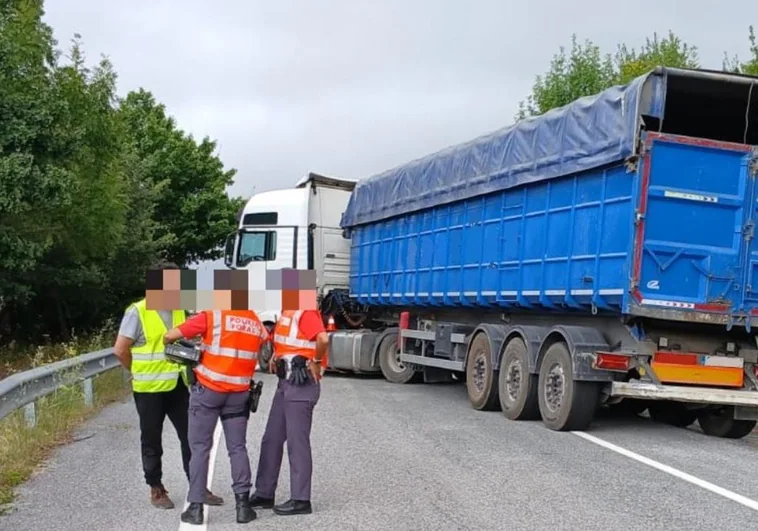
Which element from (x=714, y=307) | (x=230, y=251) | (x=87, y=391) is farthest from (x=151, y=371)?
(x=230, y=251)

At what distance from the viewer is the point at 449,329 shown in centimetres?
1331

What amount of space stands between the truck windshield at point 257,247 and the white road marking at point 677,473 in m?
8.62

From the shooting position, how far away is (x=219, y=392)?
5.70m

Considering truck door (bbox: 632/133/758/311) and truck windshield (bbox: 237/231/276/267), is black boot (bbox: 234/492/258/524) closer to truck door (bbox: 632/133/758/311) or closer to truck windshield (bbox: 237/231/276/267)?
truck door (bbox: 632/133/758/311)

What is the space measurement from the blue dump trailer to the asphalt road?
59 centimetres

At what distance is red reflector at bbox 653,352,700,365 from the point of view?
930 cm

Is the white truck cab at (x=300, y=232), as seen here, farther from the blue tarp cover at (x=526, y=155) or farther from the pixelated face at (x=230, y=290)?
the pixelated face at (x=230, y=290)

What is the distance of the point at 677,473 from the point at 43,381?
6212 mm

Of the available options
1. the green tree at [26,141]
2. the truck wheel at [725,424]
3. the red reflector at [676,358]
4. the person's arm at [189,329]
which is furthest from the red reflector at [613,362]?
the green tree at [26,141]

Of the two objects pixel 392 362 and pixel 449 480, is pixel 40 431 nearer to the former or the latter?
pixel 449 480

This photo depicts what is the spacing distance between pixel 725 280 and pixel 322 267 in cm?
951

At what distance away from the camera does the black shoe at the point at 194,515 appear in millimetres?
5672

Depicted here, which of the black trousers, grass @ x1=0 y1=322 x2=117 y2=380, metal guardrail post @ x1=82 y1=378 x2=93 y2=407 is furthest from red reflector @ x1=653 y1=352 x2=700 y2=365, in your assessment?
grass @ x1=0 y1=322 x2=117 y2=380

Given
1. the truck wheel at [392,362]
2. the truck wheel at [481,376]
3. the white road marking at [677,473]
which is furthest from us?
the truck wheel at [392,362]
